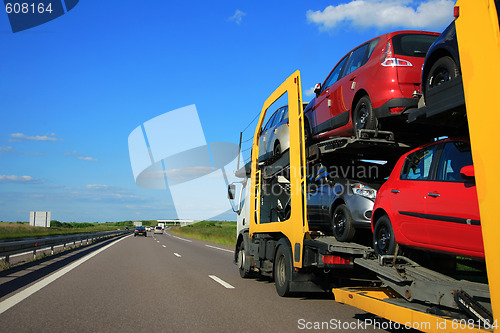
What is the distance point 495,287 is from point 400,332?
2.45 meters

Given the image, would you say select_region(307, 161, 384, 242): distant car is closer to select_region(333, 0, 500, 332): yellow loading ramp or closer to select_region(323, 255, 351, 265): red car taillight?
select_region(323, 255, 351, 265): red car taillight

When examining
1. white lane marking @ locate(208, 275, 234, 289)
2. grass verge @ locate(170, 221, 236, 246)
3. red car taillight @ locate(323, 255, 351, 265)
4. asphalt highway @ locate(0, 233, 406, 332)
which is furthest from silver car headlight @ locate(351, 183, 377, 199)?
grass verge @ locate(170, 221, 236, 246)

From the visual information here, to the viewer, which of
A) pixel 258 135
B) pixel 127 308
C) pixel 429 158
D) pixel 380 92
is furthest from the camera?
pixel 258 135

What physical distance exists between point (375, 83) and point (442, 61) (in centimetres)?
175

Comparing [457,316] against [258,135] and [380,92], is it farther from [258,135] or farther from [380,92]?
[258,135]

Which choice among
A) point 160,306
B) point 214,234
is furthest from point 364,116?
point 214,234

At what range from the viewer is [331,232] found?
7.52m

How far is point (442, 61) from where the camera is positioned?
188 inches

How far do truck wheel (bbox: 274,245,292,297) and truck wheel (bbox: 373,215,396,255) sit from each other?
7.15ft

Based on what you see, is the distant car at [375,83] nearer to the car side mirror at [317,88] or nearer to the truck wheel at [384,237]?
the car side mirror at [317,88]

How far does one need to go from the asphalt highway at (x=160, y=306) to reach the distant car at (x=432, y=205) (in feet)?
4.36

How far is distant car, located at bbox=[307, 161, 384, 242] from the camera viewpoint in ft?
21.4

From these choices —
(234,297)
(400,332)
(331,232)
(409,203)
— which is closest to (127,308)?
(234,297)

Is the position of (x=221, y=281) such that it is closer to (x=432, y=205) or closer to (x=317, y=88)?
(x=317, y=88)
